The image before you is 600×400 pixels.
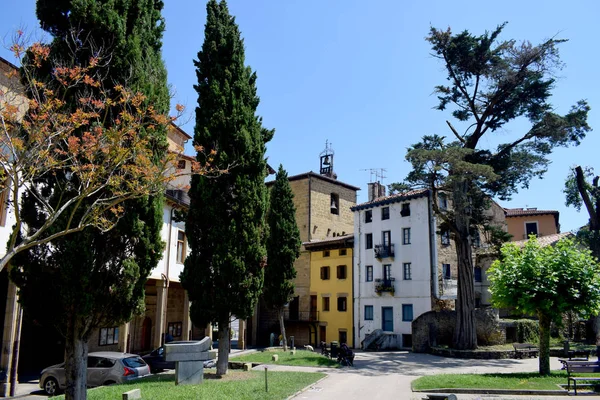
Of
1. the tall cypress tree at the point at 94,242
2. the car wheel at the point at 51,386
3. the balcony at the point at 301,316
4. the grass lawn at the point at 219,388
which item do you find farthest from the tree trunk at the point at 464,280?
the car wheel at the point at 51,386

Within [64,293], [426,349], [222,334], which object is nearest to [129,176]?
[64,293]

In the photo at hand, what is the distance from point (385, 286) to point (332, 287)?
18.2 feet

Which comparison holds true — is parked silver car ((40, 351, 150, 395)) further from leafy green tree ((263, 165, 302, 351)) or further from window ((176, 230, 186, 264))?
leafy green tree ((263, 165, 302, 351))

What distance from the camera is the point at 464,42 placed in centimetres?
3105

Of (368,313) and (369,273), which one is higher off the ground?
(369,273)

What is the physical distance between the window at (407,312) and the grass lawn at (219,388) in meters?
18.8

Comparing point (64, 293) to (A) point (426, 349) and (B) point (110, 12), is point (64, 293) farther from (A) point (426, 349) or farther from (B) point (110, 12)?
(A) point (426, 349)

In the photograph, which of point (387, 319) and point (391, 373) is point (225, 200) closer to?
point (391, 373)

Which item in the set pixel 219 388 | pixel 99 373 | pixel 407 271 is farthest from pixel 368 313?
pixel 219 388

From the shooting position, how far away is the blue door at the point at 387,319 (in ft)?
119

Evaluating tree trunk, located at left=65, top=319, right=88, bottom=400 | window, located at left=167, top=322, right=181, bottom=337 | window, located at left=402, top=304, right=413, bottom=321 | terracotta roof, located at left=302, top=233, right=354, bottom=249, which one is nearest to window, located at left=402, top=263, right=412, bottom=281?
window, located at left=402, top=304, right=413, bottom=321

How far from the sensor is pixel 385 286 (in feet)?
120

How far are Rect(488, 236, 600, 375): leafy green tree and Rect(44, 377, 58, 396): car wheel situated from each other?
16224 mm

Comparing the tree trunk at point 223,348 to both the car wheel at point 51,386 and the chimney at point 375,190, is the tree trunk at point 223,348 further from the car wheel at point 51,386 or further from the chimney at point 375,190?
the chimney at point 375,190
